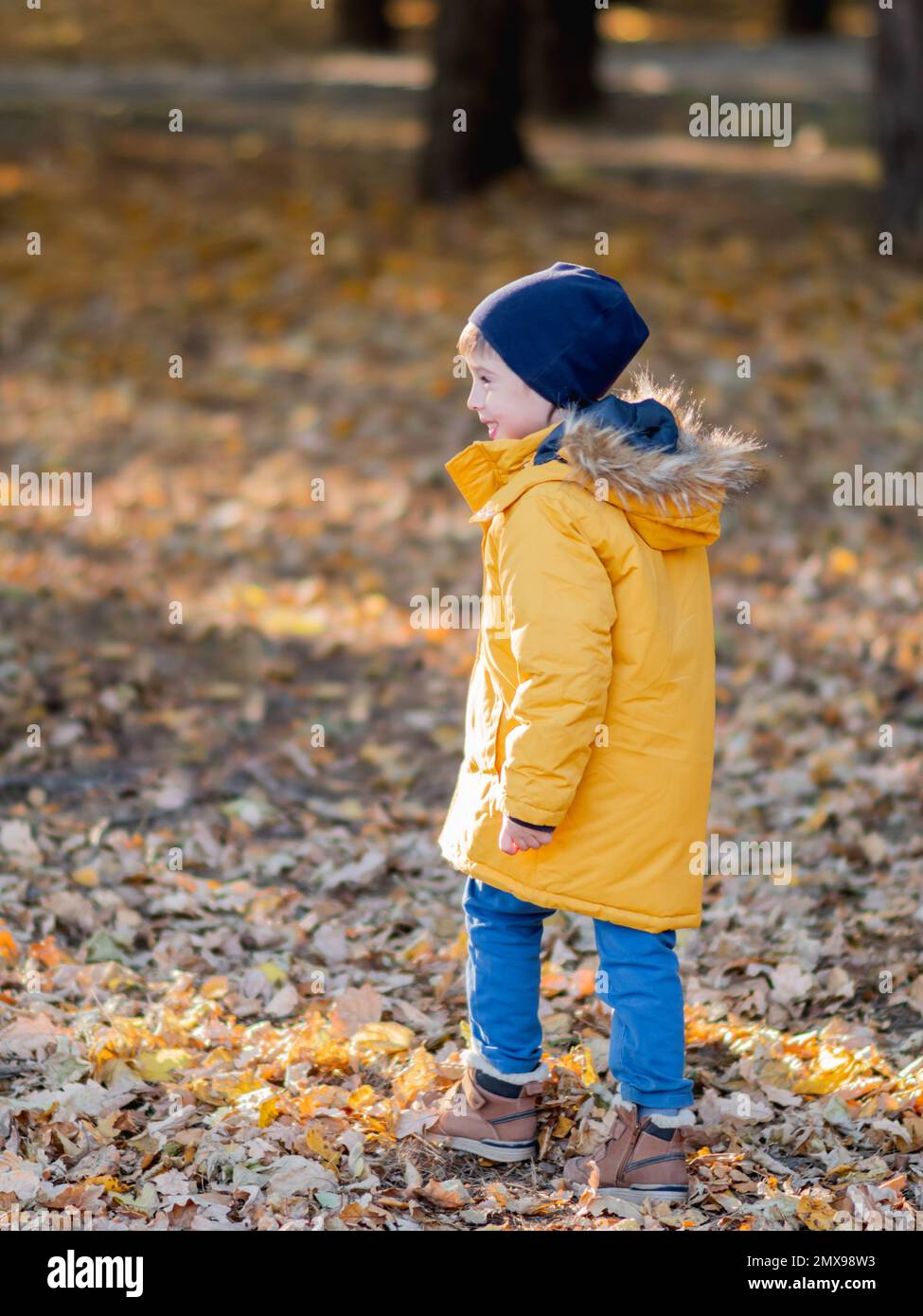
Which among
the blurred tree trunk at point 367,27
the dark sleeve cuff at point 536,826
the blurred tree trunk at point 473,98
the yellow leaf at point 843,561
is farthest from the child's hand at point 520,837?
the blurred tree trunk at point 367,27

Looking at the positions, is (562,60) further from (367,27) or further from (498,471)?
(498,471)

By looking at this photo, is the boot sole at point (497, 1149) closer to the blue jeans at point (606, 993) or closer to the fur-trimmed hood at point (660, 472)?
the blue jeans at point (606, 993)

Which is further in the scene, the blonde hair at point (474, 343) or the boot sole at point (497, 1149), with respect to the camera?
the boot sole at point (497, 1149)

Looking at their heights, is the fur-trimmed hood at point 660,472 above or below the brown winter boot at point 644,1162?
above

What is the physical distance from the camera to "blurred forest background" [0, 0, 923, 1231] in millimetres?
3715

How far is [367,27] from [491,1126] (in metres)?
19.8

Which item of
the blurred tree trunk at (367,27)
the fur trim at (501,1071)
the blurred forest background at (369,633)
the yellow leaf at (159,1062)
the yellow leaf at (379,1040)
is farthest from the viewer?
the blurred tree trunk at (367,27)

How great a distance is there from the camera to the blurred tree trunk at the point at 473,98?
38.6 feet

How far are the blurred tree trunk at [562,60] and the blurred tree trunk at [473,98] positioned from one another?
3940 millimetres

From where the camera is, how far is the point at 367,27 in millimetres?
20875

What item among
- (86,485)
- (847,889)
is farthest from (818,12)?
(847,889)

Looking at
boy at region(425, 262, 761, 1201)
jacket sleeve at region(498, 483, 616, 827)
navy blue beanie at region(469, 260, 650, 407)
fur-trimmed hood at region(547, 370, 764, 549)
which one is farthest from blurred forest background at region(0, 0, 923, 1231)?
navy blue beanie at region(469, 260, 650, 407)

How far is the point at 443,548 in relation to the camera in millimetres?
8109

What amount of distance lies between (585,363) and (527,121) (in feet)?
44.8
